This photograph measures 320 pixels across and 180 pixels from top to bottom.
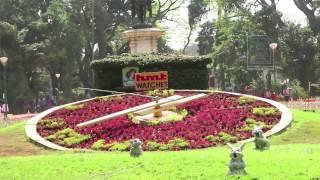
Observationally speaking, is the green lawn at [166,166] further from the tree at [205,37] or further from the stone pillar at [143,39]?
the tree at [205,37]

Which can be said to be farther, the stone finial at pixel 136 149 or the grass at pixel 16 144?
the grass at pixel 16 144

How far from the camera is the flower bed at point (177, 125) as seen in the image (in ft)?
49.8

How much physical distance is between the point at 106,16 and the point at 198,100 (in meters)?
39.3

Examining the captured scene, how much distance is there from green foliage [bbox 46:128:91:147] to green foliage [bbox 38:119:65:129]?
0.89 metres

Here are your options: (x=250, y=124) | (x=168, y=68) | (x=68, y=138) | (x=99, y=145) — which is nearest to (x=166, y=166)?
(x=99, y=145)

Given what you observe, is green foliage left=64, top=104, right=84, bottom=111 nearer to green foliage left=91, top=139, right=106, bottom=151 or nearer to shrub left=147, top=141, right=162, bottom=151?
green foliage left=91, top=139, right=106, bottom=151

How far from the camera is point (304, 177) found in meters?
8.34

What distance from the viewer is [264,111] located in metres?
17.3

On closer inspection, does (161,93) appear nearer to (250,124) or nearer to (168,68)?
(168,68)

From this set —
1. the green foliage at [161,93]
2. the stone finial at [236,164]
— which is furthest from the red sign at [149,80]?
the stone finial at [236,164]

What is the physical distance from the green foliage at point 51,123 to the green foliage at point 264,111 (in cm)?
590

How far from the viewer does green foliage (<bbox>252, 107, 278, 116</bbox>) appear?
17078mm

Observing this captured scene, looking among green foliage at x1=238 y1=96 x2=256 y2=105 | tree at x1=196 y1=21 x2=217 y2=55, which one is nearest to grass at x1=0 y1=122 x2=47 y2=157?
green foliage at x1=238 y1=96 x2=256 y2=105

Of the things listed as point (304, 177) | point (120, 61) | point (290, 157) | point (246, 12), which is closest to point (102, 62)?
point (120, 61)
